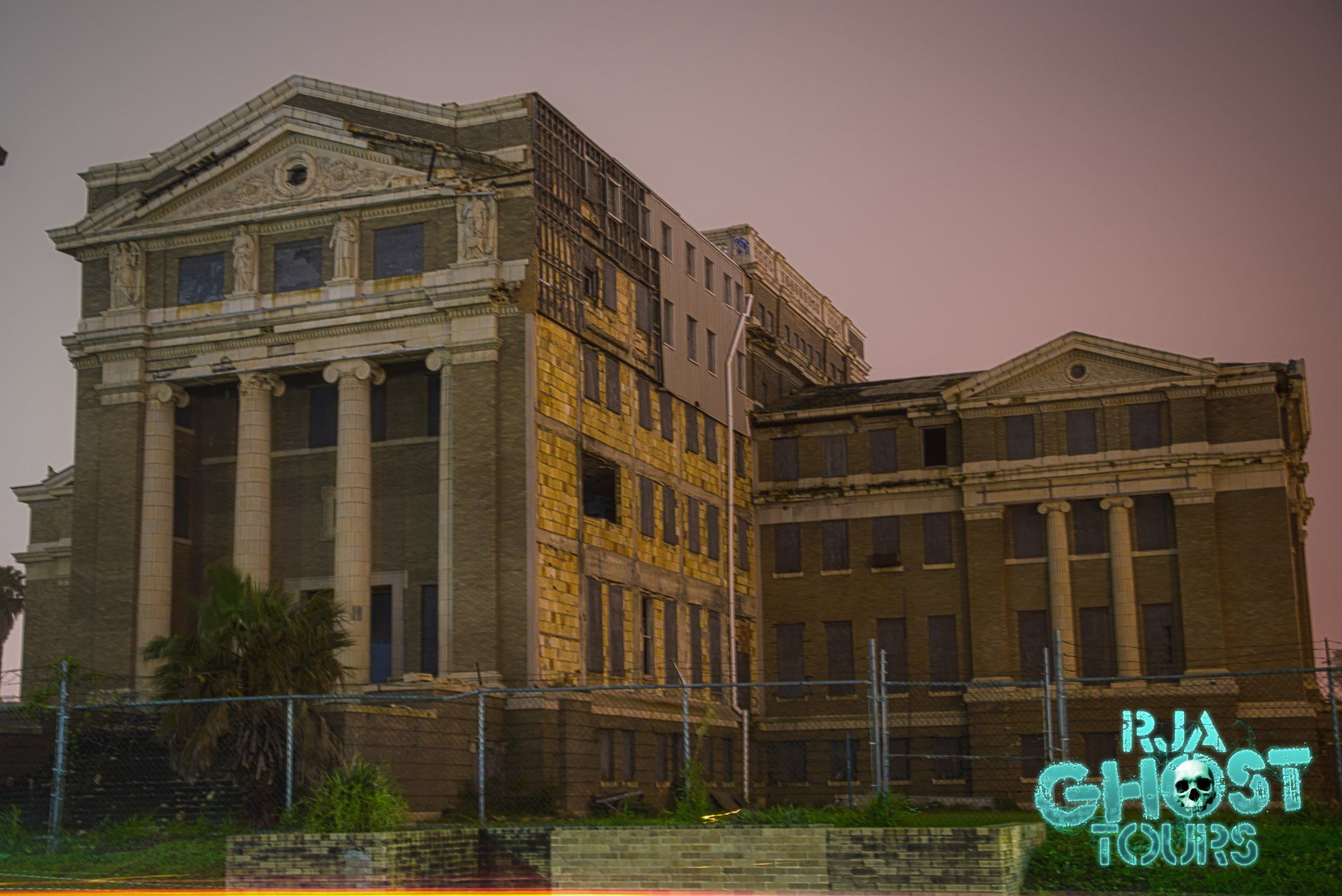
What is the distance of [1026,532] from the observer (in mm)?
63250

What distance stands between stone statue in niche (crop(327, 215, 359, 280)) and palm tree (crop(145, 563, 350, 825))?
59.3 ft

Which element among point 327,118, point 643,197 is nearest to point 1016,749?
point 643,197

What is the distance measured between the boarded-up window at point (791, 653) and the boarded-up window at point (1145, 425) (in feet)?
48.9

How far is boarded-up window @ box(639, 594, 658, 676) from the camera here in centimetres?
5588

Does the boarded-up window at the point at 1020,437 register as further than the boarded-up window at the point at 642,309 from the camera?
Yes

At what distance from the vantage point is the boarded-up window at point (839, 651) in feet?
213

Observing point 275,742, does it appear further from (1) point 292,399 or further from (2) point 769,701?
(2) point 769,701

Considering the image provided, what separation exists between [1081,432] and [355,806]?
42.4 metres

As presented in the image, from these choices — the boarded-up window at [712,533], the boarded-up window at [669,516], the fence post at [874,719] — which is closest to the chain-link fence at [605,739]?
Result: the fence post at [874,719]

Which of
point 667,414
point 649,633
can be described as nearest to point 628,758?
point 649,633

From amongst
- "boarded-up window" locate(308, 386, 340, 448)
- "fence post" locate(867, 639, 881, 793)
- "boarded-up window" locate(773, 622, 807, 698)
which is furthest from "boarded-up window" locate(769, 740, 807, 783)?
"fence post" locate(867, 639, 881, 793)

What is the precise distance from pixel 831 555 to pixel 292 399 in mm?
22960

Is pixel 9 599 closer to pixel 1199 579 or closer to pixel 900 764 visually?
pixel 900 764

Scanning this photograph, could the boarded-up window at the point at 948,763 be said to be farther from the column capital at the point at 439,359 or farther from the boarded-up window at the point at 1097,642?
the column capital at the point at 439,359
